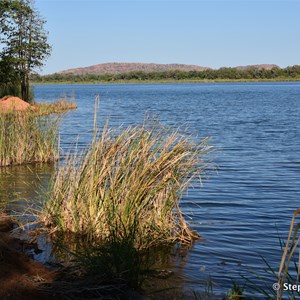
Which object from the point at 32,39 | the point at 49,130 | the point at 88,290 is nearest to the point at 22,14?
the point at 32,39

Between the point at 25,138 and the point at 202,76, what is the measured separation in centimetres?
13930

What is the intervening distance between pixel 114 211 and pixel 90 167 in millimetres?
850

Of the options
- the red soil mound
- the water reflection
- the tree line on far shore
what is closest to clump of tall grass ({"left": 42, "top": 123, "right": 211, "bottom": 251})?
the water reflection

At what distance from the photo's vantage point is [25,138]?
14.0 meters

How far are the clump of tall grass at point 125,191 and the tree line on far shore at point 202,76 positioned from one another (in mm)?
126854

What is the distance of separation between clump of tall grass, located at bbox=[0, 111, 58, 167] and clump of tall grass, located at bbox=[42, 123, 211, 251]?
20.8 feet

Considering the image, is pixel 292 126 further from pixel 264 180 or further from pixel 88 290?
pixel 88 290

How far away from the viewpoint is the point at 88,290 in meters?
5.04

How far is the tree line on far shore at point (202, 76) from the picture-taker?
450ft

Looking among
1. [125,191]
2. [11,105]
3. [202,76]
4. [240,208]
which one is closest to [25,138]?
[11,105]

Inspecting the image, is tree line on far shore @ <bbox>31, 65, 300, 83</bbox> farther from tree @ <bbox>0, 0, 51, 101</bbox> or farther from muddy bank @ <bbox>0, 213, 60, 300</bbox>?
muddy bank @ <bbox>0, 213, 60, 300</bbox>

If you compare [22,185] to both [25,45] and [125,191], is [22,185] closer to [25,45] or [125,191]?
[125,191]

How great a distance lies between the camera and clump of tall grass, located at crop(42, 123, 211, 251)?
22.6 ft

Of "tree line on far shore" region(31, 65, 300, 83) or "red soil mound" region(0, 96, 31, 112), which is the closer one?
"red soil mound" region(0, 96, 31, 112)
